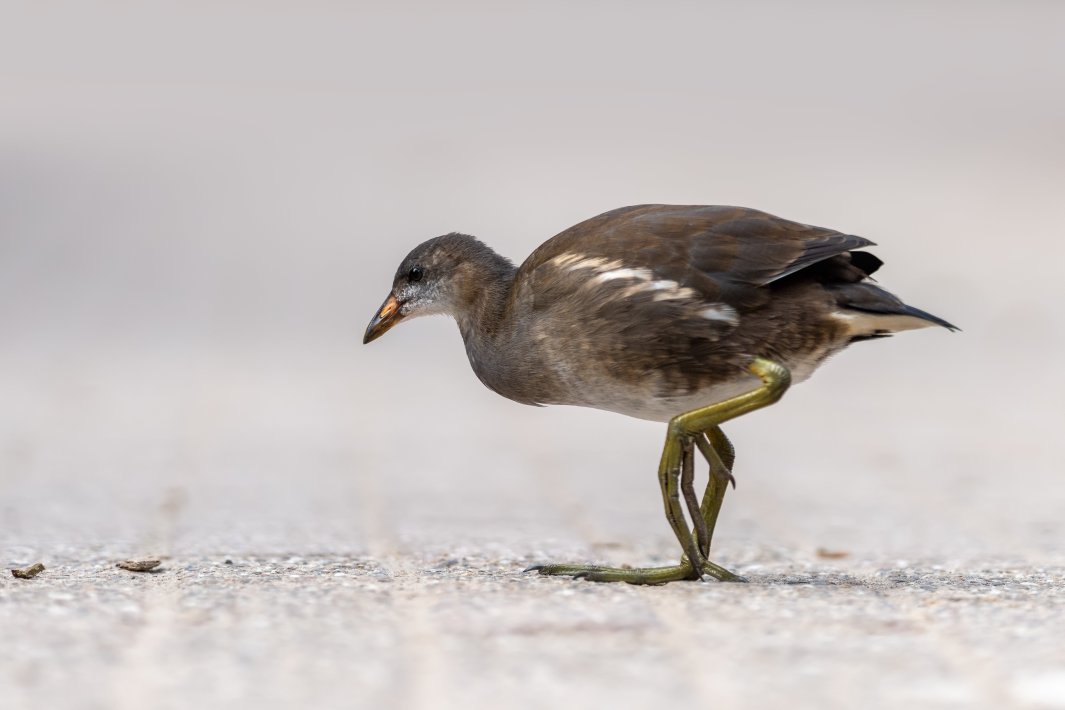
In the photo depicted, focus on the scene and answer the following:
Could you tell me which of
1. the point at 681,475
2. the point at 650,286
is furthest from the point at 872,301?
the point at 681,475

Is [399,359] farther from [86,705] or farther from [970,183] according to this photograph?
[86,705]

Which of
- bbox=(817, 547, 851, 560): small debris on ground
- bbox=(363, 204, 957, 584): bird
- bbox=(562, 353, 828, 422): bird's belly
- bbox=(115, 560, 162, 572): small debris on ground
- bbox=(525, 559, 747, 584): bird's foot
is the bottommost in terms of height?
bbox=(115, 560, 162, 572): small debris on ground

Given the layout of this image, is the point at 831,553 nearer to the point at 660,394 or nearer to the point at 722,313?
the point at 660,394

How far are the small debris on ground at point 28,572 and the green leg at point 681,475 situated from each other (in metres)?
2.07

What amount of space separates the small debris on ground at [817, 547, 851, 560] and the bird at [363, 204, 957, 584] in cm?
163

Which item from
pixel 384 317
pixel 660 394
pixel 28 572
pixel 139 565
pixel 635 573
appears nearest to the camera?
pixel 660 394

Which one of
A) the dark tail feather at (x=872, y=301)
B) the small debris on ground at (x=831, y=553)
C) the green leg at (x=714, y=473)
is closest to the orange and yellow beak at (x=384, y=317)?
Result: the green leg at (x=714, y=473)

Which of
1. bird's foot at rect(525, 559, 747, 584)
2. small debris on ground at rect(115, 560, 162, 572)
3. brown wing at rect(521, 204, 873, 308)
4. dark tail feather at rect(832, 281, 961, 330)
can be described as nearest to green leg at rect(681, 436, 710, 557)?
bird's foot at rect(525, 559, 747, 584)

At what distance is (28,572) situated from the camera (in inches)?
270

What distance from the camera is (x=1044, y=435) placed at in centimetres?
1195

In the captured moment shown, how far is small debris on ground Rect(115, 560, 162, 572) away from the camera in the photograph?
6.99 meters

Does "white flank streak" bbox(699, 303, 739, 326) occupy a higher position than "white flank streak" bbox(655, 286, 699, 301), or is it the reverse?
"white flank streak" bbox(655, 286, 699, 301)

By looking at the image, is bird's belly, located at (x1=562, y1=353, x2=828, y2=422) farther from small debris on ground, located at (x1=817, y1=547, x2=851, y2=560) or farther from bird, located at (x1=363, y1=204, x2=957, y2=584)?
small debris on ground, located at (x1=817, y1=547, x2=851, y2=560)

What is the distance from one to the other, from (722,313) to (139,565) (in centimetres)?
269
